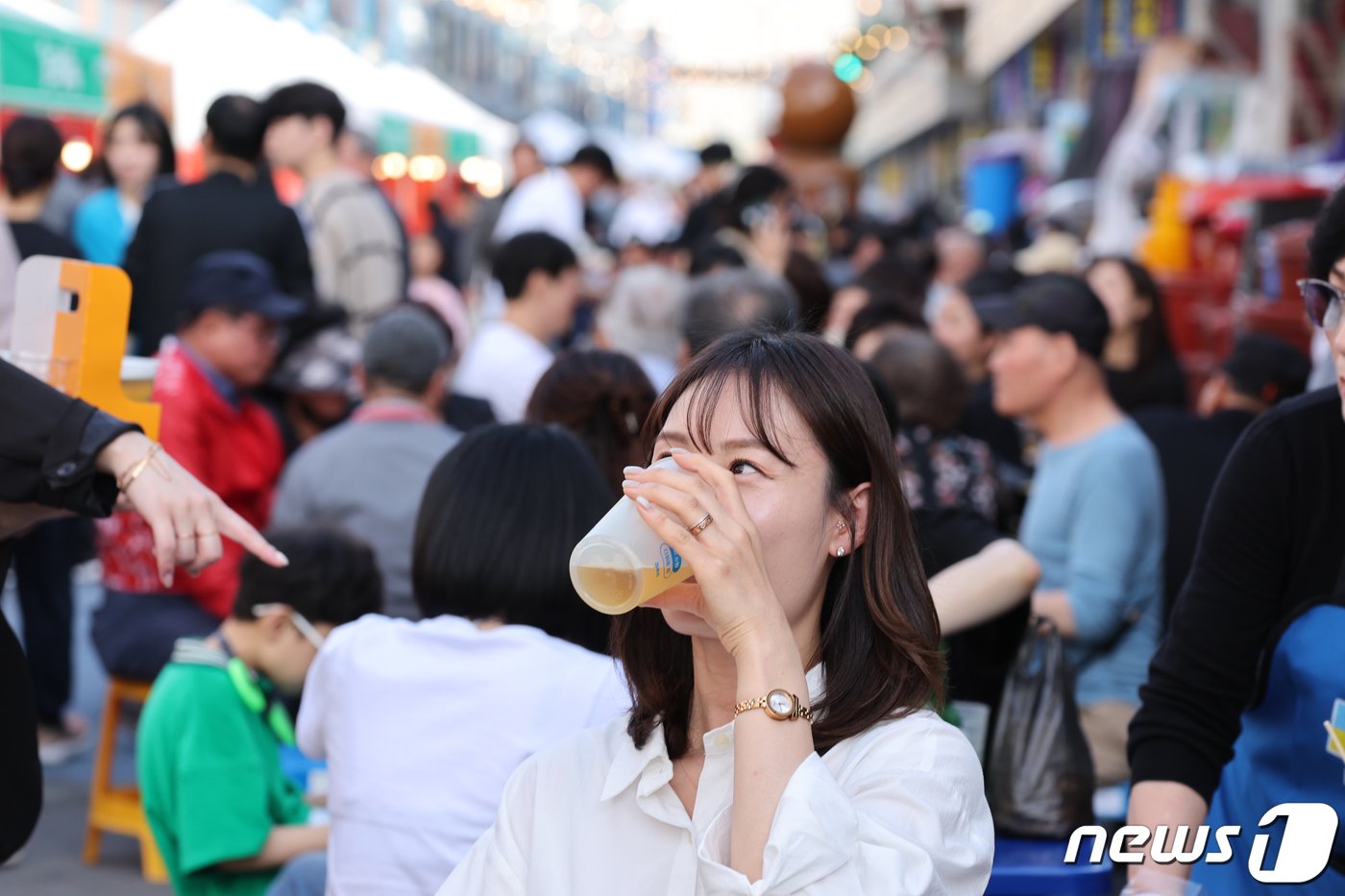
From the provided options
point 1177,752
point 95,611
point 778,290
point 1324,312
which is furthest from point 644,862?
point 778,290

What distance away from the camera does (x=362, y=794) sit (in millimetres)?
2449

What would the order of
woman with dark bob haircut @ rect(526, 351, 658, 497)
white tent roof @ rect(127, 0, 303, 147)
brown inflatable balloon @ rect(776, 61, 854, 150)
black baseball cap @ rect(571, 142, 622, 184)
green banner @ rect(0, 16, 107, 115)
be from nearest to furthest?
woman with dark bob haircut @ rect(526, 351, 658, 497)
green banner @ rect(0, 16, 107, 115)
white tent roof @ rect(127, 0, 303, 147)
black baseball cap @ rect(571, 142, 622, 184)
brown inflatable balloon @ rect(776, 61, 854, 150)

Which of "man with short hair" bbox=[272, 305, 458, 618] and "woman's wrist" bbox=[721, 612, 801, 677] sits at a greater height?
"woman's wrist" bbox=[721, 612, 801, 677]

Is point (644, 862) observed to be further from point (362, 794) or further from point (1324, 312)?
point (1324, 312)

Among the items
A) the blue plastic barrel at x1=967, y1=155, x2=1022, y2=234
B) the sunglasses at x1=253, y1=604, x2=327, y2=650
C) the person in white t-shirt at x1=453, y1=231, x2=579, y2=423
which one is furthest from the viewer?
the blue plastic barrel at x1=967, y1=155, x2=1022, y2=234

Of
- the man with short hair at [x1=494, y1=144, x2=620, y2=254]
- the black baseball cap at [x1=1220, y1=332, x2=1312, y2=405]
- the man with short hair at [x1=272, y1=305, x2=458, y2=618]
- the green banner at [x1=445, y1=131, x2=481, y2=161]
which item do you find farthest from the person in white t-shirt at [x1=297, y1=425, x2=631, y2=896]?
the green banner at [x1=445, y1=131, x2=481, y2=161]

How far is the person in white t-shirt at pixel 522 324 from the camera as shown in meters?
5.55

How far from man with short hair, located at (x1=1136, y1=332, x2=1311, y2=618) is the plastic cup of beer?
313 cm

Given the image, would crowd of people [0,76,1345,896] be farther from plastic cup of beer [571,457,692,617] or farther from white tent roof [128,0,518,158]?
white tent roof [128,0,518,158]

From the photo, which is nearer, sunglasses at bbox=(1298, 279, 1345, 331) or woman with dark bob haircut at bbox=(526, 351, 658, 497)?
sunglasses at bbox=(1298, 279, 1345, 331)

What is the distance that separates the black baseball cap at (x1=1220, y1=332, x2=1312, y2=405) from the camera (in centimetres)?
445

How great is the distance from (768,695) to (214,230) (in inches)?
181

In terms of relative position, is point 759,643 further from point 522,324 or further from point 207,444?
point 522,324

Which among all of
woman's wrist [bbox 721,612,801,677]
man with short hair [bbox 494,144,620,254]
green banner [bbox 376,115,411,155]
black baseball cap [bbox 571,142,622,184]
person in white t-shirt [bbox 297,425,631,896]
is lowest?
person in white t-shirt [bbox 297,425,631,896]
